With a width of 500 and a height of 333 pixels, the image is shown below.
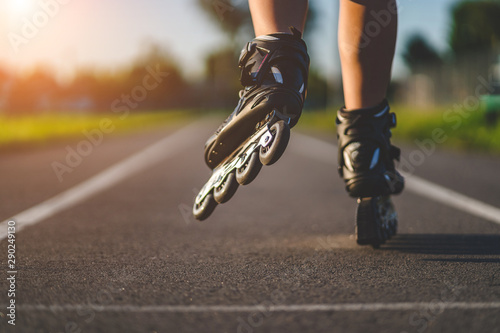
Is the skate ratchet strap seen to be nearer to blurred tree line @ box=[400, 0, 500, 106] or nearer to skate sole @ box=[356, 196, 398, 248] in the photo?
skate sole @ box=[356, 196, 398, 248]

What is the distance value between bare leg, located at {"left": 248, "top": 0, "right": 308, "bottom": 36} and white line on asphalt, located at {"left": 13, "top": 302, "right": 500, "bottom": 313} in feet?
4.30

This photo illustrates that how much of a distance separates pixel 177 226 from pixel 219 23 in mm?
55345

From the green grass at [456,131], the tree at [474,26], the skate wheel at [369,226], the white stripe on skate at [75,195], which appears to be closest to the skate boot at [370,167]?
the skate wheel at [369,226]

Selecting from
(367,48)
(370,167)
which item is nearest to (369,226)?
(370,167)

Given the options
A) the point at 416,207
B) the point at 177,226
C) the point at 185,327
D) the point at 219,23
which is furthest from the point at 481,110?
the point at 219,23

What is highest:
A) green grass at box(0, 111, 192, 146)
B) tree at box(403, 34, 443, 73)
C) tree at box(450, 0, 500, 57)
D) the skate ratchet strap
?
the skate ratchet strap

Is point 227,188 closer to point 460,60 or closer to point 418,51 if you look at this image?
point 460,60

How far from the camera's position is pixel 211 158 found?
256 centimetres

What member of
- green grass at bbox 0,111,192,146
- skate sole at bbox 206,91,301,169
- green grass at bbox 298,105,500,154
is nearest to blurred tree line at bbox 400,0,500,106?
green grass at bbox 298,105,500,154

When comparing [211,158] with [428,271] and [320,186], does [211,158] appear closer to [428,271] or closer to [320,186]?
[428,271]

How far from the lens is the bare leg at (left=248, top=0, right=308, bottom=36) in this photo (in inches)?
100

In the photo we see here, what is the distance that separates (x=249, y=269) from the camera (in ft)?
6.95

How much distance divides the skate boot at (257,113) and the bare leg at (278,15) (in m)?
0.07

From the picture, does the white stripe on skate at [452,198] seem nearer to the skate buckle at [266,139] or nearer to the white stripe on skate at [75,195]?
the skate buckle at [266,139]
